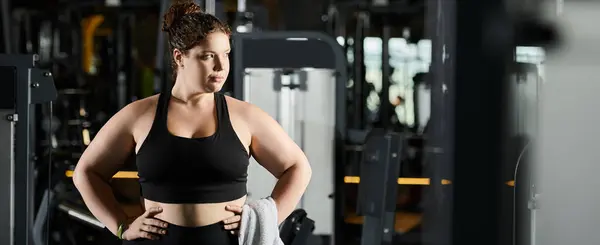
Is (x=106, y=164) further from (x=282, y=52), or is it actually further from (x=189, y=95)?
(x=282, y=52)

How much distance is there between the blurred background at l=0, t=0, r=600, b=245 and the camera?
119 centimetres

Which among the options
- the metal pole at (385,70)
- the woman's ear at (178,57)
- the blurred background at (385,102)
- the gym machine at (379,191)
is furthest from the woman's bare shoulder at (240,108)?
the metal pole at (385,70)

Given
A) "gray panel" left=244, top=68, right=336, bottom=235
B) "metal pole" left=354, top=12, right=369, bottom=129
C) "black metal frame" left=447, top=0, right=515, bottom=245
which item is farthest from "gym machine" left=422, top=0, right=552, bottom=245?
"metal pole" left=354, top=12, right=369, bottom=129

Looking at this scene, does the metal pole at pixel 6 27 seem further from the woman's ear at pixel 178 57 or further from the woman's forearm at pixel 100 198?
the woman's ear at pixel 178 57

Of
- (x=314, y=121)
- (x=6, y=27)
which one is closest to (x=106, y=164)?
(x=314, y=121)

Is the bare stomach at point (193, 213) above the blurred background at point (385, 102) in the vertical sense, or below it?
below

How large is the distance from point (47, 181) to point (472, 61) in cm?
265

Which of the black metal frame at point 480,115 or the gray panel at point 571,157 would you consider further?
the gray panel at point 571,157

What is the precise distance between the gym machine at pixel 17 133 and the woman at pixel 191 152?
1.98 ft

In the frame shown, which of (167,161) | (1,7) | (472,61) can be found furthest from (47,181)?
(1,7)

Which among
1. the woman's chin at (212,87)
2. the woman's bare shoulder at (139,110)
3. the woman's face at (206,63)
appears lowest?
the woman's bare shoulder at (139,110)

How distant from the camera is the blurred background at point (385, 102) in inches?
46.9

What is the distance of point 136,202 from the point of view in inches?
127

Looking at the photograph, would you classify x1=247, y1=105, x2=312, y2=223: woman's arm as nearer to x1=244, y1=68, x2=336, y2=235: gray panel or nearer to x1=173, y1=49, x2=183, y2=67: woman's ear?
x1=173, y1=49, x2=183, y2=67: woman's ear
